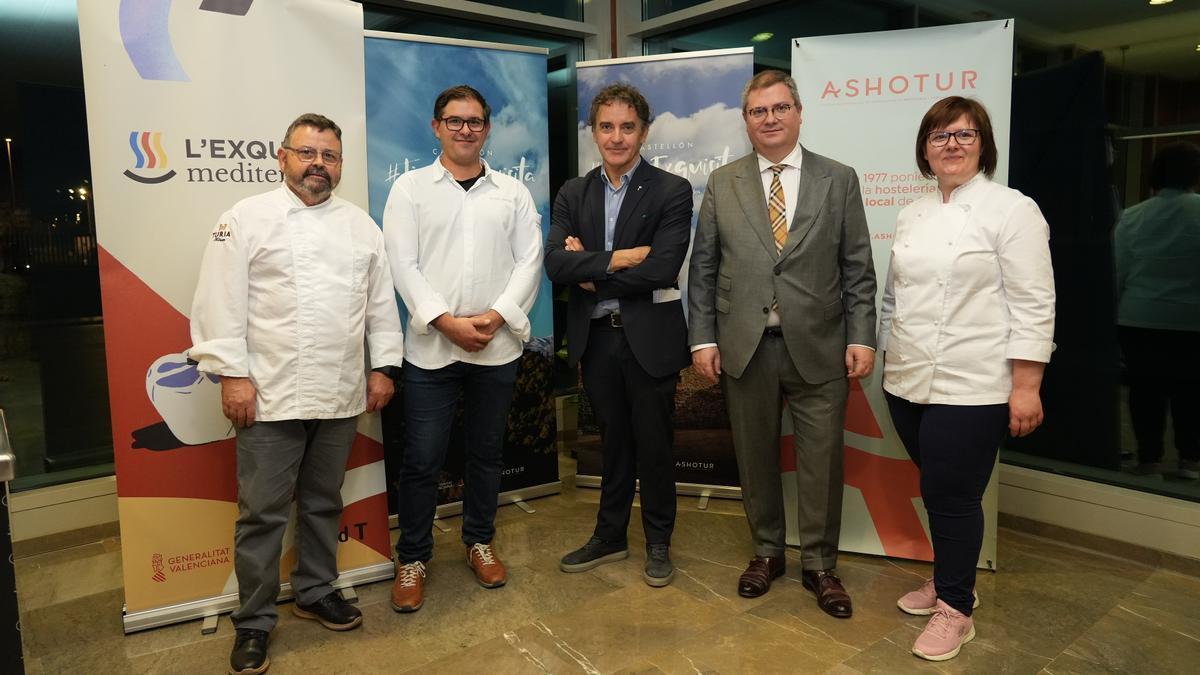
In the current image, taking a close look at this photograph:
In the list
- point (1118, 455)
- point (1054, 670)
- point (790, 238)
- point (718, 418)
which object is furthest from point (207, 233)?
point (1118, 455)

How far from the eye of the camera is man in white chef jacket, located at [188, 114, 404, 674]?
2291mm

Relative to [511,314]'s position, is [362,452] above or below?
below

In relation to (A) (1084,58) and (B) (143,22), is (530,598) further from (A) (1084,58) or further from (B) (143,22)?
(A) (1084,58)

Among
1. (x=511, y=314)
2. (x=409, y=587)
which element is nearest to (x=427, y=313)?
(x=511, y=314)

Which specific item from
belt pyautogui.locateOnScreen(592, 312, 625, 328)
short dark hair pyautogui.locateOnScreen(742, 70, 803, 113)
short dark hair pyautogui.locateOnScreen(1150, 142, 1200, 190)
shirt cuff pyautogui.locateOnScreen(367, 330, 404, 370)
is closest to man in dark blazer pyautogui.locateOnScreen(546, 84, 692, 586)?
belt pyautogui.locateOnScreen(592, 312, 625, 328)

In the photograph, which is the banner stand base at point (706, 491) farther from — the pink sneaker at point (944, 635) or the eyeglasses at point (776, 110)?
the eyeglasses at point (776, 110)

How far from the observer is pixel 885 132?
294 centimetres

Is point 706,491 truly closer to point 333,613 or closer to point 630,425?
point 630,425

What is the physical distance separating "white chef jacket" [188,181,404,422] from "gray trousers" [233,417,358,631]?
0.35 feet

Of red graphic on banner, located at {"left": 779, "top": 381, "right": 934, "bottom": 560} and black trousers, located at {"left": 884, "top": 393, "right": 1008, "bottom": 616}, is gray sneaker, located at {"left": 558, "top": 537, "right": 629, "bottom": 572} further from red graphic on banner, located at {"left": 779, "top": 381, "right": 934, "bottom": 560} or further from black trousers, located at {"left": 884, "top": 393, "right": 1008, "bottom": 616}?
black trousers, located at {"left": 884, "top": 393, "right": 1008, "bottom": 616}

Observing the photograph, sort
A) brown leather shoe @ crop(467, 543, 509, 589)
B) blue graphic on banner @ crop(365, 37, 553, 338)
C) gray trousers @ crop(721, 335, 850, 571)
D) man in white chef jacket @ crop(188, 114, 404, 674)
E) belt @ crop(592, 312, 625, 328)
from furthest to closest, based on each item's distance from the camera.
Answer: blue graphic on banner @ crop(365, 37, 553, 338) → brown leather shoe @ crop(467, 543, 509, 589) → belt @ crop(592, 312, 625, 328) → gray trousers @ crop(721, 335, 850, 571) → man in white chef jacket @ crop(188, 114, 404, 674)

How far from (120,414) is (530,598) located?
60.9 inches

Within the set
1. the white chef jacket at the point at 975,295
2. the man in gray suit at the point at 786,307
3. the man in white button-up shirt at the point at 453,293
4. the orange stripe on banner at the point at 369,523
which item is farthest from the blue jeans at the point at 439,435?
the white chef jacket at the point at 975,295

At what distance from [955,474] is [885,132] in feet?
4.53
